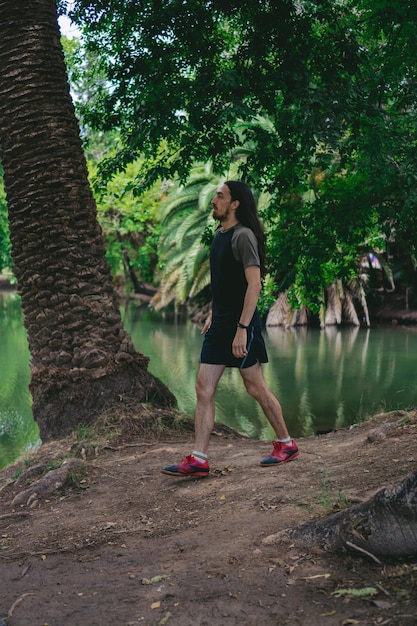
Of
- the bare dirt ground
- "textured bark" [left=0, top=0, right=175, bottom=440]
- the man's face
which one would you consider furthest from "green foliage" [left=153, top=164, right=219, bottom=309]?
the man's face

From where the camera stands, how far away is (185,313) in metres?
36.2

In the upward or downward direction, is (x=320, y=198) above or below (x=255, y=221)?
above

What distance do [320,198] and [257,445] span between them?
4.45 m

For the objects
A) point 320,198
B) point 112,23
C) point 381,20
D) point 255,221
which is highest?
point 112,23

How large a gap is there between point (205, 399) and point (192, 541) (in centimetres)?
140

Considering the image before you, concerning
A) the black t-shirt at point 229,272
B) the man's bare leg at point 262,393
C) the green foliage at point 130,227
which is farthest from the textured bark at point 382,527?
the green foliage at point 130,227

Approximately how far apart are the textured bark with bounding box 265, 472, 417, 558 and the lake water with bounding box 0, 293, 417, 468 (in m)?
7.18

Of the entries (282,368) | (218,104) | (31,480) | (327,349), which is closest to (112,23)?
(218,104)

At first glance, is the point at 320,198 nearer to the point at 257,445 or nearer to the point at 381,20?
the point at 381,20

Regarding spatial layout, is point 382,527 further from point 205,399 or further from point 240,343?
point 205,399

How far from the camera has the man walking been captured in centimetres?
522

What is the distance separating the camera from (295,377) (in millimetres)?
16797

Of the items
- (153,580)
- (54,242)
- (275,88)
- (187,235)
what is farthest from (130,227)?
(153,580)

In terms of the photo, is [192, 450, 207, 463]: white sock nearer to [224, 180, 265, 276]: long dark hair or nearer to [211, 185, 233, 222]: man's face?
[224, 180, 265, 276]: long dark hair
